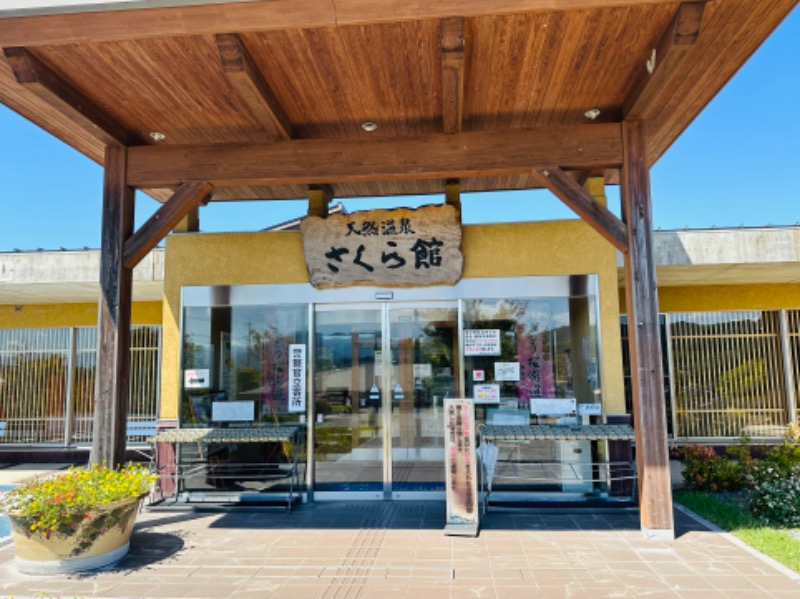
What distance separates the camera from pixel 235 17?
3.56m

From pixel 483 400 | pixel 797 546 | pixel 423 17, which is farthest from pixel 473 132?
pixel 797 546

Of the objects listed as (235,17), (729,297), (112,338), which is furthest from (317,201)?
(729,297)

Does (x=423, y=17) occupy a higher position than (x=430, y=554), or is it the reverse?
(x=423, y=17)

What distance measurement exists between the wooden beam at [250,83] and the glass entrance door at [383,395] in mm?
2186

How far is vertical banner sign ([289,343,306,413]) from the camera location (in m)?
6.22

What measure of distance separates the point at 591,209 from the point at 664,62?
1.35 metres

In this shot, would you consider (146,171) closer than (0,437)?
Yes

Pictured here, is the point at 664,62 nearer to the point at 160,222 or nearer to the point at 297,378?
the point at 160,222

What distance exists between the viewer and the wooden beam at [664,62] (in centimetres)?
362

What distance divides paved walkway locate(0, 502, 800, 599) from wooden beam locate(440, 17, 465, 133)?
11.5ft

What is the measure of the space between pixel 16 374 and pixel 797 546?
10360 mm

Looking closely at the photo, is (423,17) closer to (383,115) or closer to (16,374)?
(383,115)

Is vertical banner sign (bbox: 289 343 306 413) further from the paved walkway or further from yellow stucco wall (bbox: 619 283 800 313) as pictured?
yellow stucco wall (bbox: 619 283 800 313)

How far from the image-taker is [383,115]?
512 centimetres
